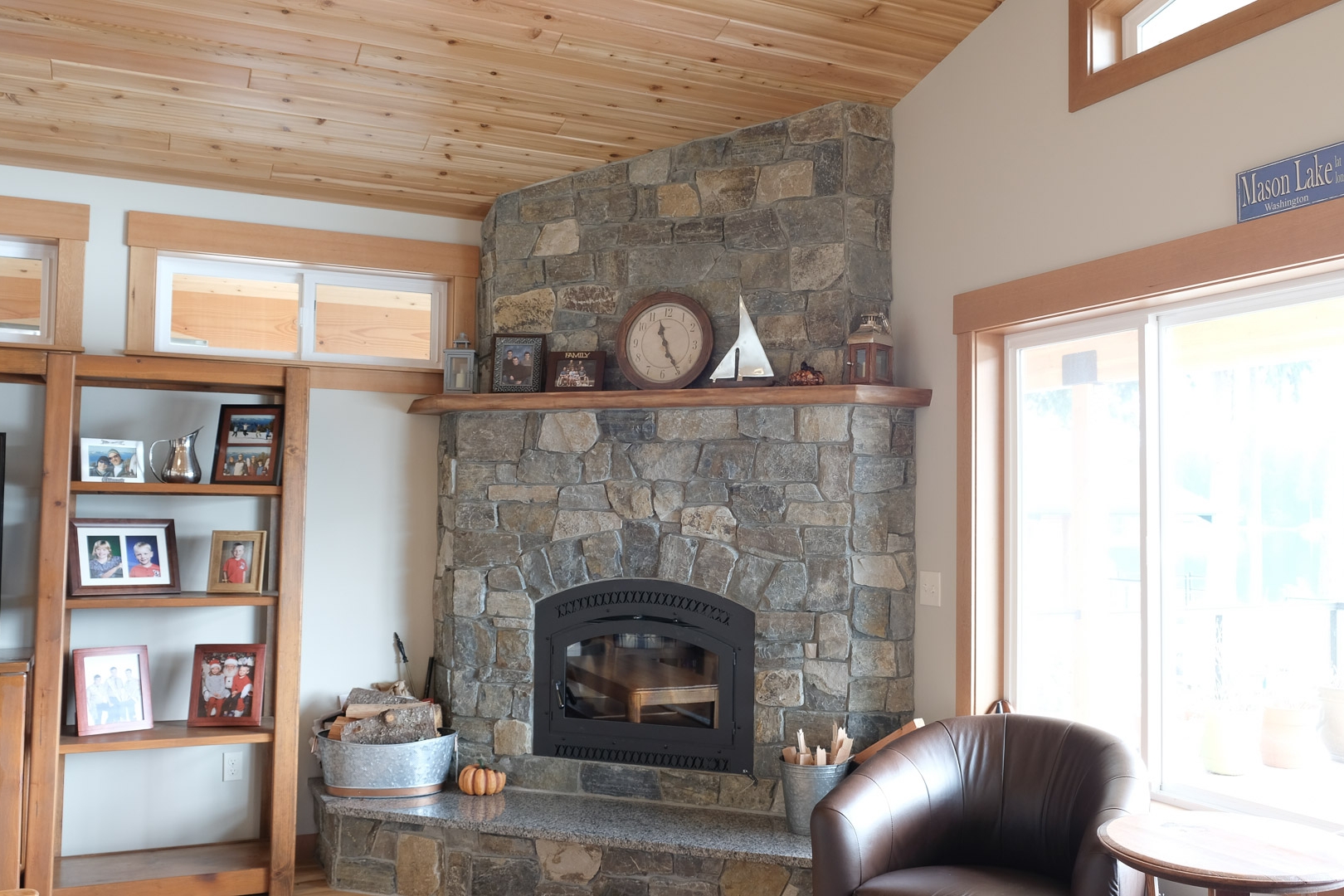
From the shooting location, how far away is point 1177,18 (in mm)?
2998

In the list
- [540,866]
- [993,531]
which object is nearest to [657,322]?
[993,531]

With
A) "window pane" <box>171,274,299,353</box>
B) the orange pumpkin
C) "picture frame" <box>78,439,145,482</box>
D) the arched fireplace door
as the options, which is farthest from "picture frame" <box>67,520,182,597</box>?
the arched fireplace door

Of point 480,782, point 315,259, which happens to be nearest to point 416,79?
point 315,259

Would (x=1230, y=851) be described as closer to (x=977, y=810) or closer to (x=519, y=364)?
(x=977, y=810)

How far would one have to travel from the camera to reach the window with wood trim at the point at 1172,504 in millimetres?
2635

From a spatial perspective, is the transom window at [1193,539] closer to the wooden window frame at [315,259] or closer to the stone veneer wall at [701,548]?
the stone veneer wall at [701,548]

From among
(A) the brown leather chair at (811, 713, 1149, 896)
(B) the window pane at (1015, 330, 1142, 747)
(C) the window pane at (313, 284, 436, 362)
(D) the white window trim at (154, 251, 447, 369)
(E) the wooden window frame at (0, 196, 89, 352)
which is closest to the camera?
(A) the brown leather chair at (811, 713, 1149, 896)

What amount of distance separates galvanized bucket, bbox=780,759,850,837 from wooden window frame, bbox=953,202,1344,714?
1.76 feet

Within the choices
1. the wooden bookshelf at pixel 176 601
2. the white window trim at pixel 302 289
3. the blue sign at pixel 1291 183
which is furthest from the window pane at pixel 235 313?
the blue sign at pixel 1291 183

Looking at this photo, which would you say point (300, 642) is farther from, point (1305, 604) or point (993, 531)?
point (1305, 604)

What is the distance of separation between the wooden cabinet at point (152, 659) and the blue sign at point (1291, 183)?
319cm

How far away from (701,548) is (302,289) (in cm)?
210

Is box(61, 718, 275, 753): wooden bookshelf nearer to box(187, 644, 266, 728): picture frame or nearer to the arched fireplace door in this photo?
box(187, 644, 266, 728): picture frame

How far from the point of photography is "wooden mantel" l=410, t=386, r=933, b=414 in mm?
3666
